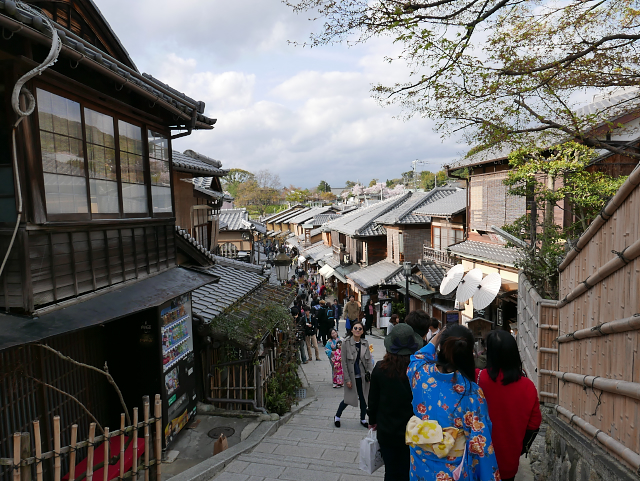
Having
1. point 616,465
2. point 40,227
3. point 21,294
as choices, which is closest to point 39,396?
point 21,294

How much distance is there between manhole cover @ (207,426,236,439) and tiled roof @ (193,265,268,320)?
6.97 ft

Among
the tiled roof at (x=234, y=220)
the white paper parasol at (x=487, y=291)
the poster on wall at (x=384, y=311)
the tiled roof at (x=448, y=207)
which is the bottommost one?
the poster on wall at (x=384, y=311)

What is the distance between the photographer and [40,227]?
4660mm

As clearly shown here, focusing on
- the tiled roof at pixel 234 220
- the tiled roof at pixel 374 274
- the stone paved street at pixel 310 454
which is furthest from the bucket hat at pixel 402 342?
the tiled roof at pixel 234 220

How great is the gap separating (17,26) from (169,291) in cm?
405

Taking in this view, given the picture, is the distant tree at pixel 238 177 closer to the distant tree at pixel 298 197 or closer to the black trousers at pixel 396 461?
the distant tree at pixel 298 197

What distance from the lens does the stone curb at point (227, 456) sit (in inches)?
225

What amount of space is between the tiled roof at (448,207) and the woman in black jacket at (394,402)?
18.5m

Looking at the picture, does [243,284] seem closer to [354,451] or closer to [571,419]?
[354,451]

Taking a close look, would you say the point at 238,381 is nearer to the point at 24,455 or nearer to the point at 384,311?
the point at 24,455

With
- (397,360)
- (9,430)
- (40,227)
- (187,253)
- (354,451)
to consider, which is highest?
(40,227)

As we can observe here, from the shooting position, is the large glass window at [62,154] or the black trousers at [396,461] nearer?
the black trousers at [396,461]

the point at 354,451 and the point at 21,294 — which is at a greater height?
the point at 21,294

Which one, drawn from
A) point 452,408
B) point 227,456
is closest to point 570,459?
point 452,408
